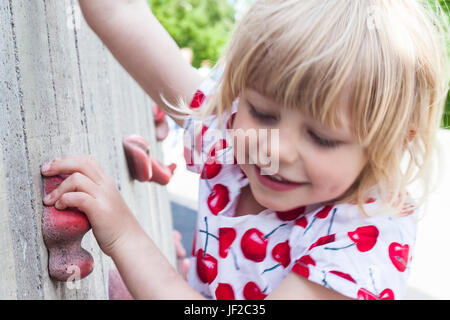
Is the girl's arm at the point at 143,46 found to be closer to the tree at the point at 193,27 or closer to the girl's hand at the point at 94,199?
the girl's hand at the point at 94,199

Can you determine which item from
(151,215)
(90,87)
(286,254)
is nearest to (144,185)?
(151,215)

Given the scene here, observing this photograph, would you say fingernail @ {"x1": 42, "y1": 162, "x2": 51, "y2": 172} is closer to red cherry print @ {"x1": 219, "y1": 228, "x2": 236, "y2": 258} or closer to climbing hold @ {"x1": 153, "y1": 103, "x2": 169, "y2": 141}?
red cherry print @ {"x1": 219, "y1": 228, "x2": 236, "y2": 258}

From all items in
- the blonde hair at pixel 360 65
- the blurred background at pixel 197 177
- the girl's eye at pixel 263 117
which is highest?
the blonde hair at pixel 360 65

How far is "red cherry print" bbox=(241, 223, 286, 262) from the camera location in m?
1.06

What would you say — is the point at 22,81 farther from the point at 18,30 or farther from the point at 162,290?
the point at 162,290

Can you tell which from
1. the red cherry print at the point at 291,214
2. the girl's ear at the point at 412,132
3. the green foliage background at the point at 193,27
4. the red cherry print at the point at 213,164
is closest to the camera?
the girl's ear at the point at 412,132

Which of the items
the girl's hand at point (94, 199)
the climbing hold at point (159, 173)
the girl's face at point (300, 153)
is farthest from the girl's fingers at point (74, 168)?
the climbing hold at point (159, 173)

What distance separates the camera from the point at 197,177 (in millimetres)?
5938

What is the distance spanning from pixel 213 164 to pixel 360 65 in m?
0.47

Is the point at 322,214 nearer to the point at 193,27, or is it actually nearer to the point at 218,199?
the point at 218,199

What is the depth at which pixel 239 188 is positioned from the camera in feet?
3.80

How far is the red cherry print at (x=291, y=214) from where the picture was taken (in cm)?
105

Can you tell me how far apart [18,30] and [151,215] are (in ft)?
4.54

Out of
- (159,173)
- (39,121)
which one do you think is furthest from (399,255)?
(159,173)
